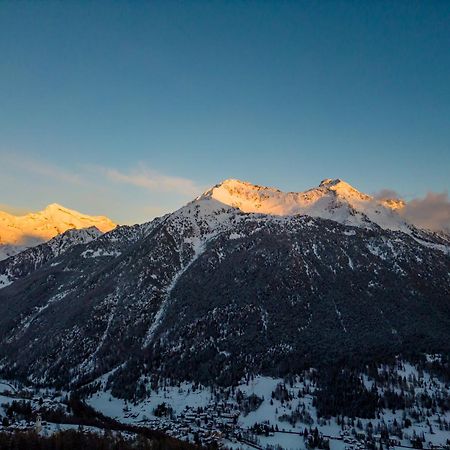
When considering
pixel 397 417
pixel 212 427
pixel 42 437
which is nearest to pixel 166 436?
pixel 212 427

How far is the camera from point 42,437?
492 feet

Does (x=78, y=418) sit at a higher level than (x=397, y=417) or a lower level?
lower

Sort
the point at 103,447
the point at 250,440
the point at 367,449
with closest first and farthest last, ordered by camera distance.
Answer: the point at 103,447, the point at 367,449, the point at 250,440

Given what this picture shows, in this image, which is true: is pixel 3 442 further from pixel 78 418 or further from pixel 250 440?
pixel 250 440

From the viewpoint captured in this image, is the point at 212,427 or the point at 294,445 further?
the point at 212,427

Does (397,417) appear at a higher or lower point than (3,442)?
higher

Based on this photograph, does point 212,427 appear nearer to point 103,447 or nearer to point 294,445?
point 294,445

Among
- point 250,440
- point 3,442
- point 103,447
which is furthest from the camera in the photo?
point 250,440

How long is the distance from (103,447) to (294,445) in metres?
70.0

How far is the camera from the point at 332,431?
19112 cm

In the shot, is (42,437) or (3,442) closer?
(3,442)

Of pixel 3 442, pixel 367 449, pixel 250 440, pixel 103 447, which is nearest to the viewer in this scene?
pixel 3 442

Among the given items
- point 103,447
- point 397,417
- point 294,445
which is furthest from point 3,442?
point 397,417

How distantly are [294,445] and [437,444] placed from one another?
164ft
